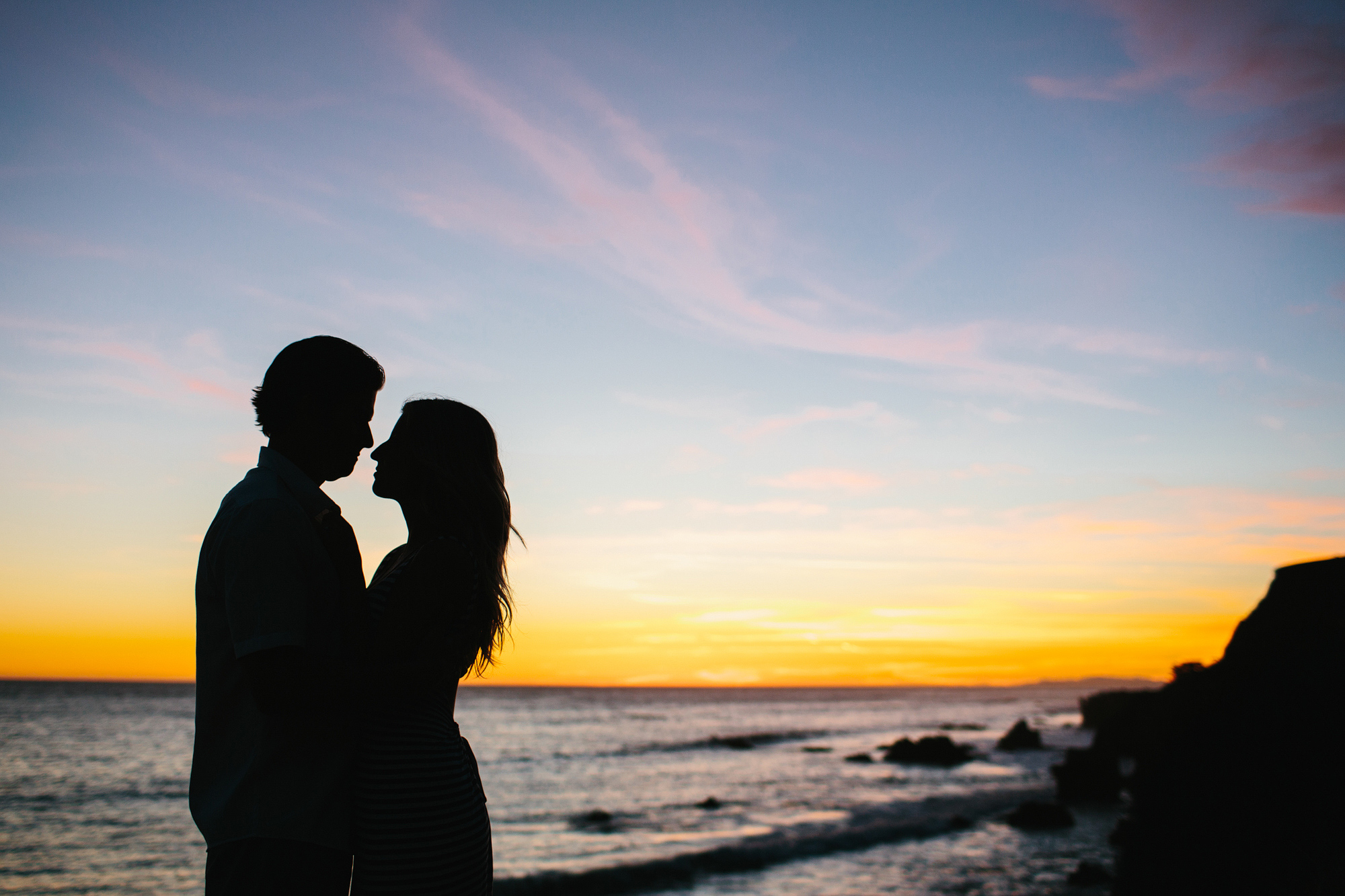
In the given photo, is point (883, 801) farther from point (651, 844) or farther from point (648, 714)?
point (648, 714)

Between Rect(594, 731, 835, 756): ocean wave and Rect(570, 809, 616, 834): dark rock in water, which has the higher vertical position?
Rect(570, 809, 616, 834): dark rock in water

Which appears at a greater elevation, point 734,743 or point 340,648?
point 340,648

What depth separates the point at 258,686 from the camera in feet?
7.45

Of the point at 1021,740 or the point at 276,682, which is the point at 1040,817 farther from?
the point at 1021,740

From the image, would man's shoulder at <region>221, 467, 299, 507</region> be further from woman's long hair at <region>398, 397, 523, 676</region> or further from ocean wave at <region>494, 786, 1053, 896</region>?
ocean wave at <region>494, 786, 1053, 896</region>

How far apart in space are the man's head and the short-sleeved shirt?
0.67ft

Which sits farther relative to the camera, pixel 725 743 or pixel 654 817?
pixel 725 743

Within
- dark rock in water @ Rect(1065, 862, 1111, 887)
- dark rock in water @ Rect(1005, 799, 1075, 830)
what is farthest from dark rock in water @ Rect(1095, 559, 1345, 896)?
dark rock in water @ Rect(1005, 799, 1075, 830)

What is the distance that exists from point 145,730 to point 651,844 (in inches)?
1690

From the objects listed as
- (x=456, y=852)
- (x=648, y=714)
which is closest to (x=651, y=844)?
(x=456, y=852)

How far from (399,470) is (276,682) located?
2.83 ft

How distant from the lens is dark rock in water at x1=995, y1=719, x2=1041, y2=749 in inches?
1929

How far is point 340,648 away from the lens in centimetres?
260

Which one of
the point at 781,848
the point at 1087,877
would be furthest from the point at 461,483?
the point at 781,848
